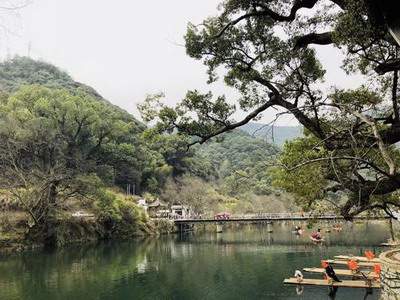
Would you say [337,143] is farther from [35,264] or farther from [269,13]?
[35,264]

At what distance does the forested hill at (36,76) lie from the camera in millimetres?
77562

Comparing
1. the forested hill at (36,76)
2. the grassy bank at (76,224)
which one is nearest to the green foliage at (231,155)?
the forested hill at (36,76)

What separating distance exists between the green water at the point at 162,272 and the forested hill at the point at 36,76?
45.4 metres

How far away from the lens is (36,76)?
8238 centimetres

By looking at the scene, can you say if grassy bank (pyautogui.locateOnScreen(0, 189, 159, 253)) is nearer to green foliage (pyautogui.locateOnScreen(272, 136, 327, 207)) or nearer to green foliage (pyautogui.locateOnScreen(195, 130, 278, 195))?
green foliage (pyautogui.locateOnScreen(272, 136, 327, 207))

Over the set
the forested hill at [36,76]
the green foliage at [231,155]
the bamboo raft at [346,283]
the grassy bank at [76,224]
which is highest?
the forested hill at [36,76]

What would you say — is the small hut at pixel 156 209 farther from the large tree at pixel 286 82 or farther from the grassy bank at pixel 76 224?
the large tree at pixel 286 82

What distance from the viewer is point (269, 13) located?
7145 mm

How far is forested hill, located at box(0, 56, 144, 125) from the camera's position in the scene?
77.6m

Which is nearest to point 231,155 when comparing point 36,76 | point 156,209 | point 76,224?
point 156,209

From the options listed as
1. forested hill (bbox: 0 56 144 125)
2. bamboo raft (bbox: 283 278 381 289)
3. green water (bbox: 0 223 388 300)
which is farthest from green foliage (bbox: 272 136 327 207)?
forested hill (bbox: 0 56 144 125)

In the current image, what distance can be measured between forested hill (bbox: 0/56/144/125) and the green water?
45.4m

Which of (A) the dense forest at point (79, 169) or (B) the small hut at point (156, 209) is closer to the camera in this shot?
(A) the dense forest at point (79, 169)

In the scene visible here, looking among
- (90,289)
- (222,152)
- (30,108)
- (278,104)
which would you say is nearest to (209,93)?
(278,104)
